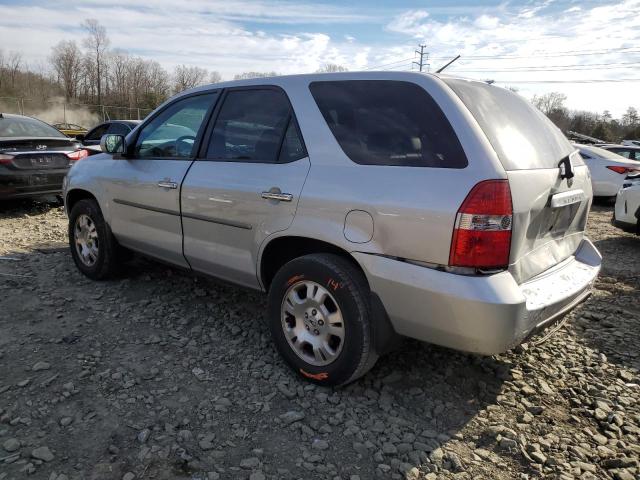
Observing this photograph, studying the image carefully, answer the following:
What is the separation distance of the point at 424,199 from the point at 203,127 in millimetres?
1943

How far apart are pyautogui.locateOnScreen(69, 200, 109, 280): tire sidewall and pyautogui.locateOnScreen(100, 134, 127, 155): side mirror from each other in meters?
0.61

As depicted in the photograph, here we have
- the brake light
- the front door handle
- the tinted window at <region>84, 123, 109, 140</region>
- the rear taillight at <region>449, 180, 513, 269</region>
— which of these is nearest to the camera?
the rear taillight at <region>449, 180, 513, 269</region>

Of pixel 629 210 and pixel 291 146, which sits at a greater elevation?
pixel 291 146

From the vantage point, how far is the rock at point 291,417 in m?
2.61

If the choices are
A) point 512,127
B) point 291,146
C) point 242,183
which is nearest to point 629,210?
point 512,127

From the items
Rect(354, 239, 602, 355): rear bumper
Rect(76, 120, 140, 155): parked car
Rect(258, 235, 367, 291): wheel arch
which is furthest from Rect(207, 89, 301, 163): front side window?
Rect(76, 120, 140, 155): parked car

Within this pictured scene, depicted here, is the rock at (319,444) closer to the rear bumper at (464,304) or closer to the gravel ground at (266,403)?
the gravel ground at (266,403)

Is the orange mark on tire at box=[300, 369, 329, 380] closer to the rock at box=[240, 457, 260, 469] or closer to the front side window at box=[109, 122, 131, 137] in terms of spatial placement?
the rock at box=[240, 457, 260, 469]

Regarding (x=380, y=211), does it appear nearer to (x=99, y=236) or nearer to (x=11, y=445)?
(x=11, y=445)

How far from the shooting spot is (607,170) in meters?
10.9

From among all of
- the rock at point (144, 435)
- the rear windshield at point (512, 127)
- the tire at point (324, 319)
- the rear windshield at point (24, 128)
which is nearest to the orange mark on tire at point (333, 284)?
the tire at point (324, 319)

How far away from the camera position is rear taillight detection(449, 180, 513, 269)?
87.7 inches

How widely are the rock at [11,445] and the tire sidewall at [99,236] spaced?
2.25 meters

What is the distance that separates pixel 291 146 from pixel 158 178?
4.38ft
